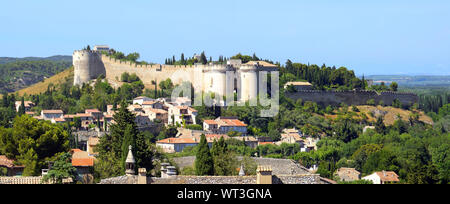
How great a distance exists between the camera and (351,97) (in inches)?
2753

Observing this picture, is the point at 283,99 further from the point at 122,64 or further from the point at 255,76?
the point at 122,64

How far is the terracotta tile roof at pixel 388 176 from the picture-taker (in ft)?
118

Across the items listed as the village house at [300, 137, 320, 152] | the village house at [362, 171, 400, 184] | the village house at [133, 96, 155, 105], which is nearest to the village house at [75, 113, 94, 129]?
the village house at [133, 96, 155, 105]

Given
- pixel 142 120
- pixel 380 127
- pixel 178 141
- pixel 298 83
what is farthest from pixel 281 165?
pixel 298 83

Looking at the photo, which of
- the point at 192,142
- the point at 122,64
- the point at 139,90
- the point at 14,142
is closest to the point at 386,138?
the point at 192,142

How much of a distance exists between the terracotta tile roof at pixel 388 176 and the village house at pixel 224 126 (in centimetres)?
1540

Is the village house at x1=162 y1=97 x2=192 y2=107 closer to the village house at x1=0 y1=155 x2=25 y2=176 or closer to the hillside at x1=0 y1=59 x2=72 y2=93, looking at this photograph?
the village house at x1=0 y1=155 x2=25 y2=176

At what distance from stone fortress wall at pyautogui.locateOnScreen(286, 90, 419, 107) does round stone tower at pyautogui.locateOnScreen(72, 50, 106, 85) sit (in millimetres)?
16287

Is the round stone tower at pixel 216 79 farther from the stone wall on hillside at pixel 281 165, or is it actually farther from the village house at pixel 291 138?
the stone wall on hillside at pixel 281 165

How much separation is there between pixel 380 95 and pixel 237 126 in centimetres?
2281

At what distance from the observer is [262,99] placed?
2327 inches

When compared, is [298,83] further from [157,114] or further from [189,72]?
[157,114]

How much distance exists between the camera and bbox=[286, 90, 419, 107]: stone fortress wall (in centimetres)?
6606

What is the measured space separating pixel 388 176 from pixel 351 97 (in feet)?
110
